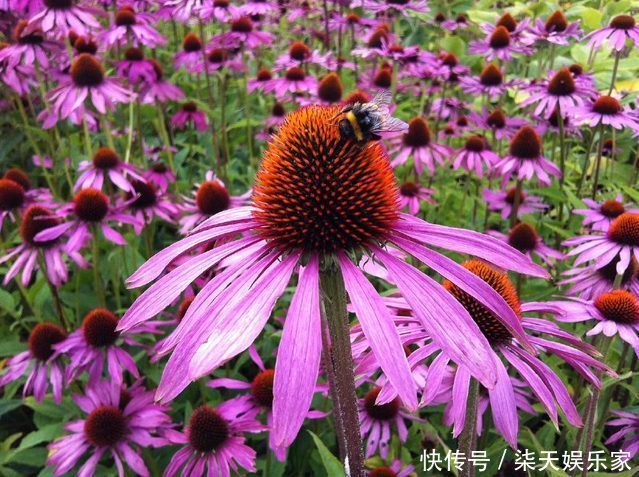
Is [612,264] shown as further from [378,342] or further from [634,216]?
[378,342]

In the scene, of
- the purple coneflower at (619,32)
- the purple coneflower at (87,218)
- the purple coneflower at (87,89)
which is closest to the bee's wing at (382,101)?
the purple coneflower at (87,218)

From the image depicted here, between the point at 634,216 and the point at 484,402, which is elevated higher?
the point at 634,216

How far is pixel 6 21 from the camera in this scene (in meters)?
2.87

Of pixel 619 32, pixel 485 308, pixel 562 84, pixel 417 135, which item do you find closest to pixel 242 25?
pixel 417 135

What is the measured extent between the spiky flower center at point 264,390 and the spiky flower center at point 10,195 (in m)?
1.42

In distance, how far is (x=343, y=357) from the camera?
83 cm

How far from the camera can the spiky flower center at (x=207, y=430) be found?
151 centimetres

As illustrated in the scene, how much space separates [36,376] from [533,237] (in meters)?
1.83

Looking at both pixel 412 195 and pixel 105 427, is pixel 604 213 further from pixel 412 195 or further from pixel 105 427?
pixel 105 427

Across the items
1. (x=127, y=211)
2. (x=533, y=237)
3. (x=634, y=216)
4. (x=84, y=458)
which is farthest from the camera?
(x=127, y=211)

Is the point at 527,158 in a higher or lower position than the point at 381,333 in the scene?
lower

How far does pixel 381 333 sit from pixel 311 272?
0.52 feet

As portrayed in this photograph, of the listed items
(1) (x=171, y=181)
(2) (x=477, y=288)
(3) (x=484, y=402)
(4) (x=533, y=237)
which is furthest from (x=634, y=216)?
(1) (x=171, y=181)

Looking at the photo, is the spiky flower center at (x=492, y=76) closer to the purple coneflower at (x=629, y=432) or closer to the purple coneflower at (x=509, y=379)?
the purple coneflower at (x=629, y=432)
